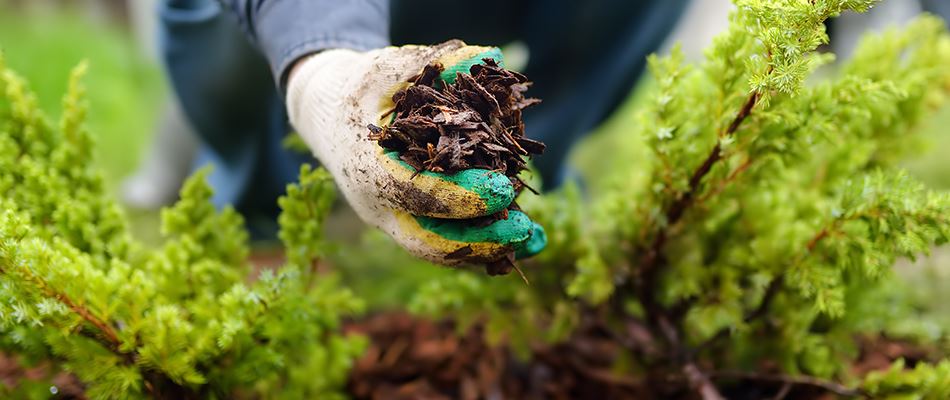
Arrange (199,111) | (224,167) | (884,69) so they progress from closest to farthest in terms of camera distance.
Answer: (884,69) < (199,111) < (224,167)

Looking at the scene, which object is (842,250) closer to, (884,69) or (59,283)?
(884,69)

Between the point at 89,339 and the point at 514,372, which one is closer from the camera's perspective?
the point at 89,339

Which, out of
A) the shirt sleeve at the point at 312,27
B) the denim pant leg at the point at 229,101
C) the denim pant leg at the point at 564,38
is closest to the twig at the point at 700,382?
the shirt sleeve at the point at 312,27

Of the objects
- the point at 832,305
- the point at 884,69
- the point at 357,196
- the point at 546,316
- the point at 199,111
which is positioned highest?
the point at 884,69

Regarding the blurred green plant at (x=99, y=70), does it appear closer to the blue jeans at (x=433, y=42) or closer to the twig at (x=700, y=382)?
the blue jeans at (x=433, y=42)

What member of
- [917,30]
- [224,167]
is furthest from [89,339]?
[917,30]
